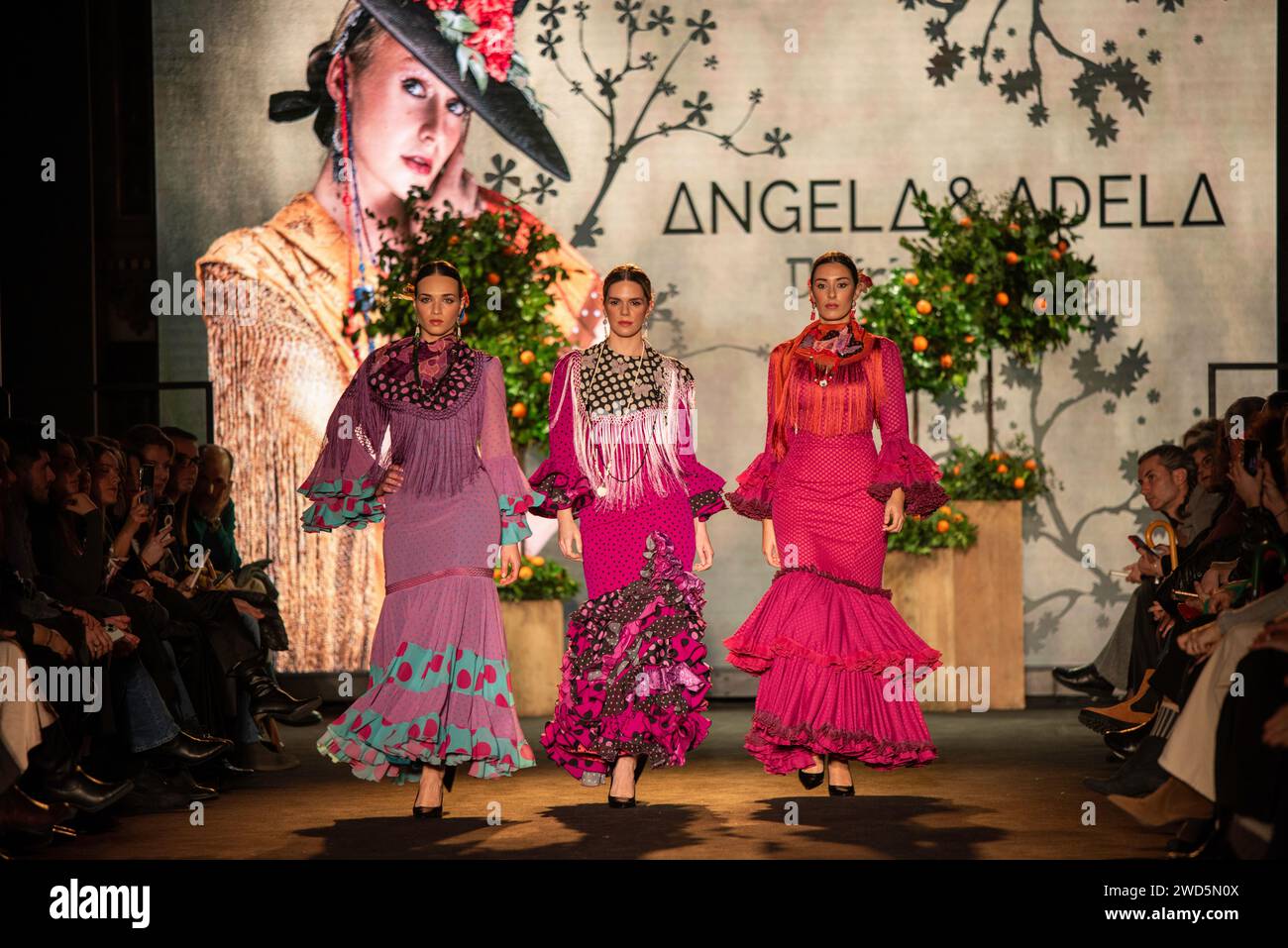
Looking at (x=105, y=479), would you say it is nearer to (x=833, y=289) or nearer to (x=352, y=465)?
(x=352, y=465)

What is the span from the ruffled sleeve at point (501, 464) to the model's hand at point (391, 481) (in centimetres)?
24

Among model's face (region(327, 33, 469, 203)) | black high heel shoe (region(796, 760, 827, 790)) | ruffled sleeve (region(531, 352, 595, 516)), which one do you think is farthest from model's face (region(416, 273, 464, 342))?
model's face (region(327, 33, 469, 203))

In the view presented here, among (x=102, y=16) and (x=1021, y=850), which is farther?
(x=102, y=16)

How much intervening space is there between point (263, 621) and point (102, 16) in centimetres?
379

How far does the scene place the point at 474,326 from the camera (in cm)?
726

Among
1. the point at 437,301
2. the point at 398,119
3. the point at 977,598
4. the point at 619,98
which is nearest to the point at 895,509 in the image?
the point at 437,301

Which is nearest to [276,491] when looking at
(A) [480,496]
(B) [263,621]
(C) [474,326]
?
(C) [474,326]

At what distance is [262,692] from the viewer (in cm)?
583

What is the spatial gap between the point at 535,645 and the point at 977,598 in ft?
6.30

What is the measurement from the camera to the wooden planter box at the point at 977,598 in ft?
24.6

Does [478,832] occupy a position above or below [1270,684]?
below

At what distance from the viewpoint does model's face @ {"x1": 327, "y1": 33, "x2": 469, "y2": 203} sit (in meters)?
8.30

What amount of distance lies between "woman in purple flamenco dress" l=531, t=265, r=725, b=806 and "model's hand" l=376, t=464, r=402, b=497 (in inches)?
16.5
